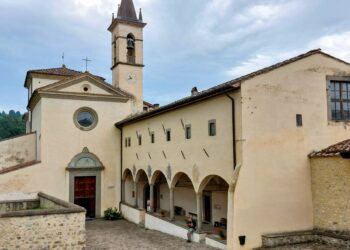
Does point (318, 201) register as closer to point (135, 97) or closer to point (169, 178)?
point (169, 178)

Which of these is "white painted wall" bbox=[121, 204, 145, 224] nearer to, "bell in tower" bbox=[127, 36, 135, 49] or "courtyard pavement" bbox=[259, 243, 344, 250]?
"courtyard pavement" bbox=[259, 243, 344, 250]

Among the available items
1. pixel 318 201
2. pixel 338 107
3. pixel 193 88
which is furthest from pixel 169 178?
pixel 338 107

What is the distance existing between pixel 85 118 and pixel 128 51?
20.1 ft

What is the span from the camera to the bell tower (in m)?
26.4

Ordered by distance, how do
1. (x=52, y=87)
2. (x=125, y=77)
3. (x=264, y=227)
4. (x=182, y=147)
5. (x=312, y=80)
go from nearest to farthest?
(x=264, y=227) → (x=312, y=80) → (x=182, y=147) → (x=52, y=87) → (x=125, y=77)

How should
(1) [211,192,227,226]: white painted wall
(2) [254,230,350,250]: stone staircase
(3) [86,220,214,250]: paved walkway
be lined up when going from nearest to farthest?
1. (2) [254,230,350,250]: stone staircase
2. (3) [86,220,214,250]: paved walkway
3. (1) [211,192,227,226]: white painted wall

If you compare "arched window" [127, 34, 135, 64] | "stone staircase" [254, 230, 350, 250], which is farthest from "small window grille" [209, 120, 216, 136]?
"arched window" [127, 34, 135, 64]

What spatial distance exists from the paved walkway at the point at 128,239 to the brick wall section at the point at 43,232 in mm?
2611

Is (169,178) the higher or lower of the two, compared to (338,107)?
lower

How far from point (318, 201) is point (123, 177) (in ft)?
47.6

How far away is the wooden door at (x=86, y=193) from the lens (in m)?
24.0

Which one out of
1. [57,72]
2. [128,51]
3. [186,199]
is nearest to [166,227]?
[186,199]

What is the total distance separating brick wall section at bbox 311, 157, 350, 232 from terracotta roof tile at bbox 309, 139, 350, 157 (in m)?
0.16

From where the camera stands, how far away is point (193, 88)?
20.1 metres
